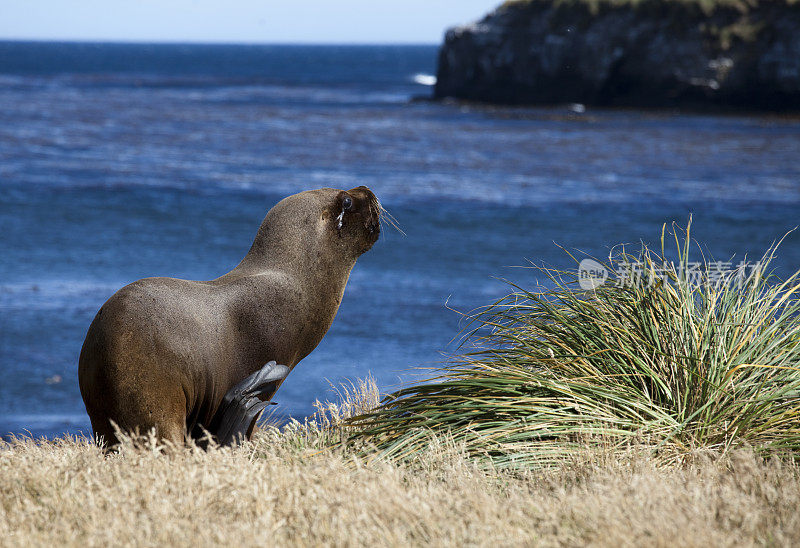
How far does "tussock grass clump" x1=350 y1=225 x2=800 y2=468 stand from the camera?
13.6 feet

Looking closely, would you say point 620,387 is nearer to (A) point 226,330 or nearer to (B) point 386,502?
(B) point 386,502

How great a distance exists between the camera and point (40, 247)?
1900 cm

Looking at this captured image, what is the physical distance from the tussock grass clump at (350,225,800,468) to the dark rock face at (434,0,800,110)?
52637 mm

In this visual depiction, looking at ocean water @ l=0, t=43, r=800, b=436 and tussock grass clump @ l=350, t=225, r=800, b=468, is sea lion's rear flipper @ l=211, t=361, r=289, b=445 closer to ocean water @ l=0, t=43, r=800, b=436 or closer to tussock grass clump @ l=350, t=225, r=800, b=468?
tussock grass clump @ l=350, t=225, r=800, b=468

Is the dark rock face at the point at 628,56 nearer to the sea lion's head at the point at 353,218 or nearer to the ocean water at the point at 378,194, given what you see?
the ocean water at the point at 378,194

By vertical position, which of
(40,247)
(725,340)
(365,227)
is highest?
(365,227)

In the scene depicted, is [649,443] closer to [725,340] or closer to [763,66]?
[725,340]

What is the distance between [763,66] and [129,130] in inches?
1420

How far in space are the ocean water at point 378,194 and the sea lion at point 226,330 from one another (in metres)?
0.68

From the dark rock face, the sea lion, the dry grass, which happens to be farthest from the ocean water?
Answer: the dark rock face

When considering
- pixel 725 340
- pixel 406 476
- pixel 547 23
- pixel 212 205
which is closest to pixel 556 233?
pixel 212 205

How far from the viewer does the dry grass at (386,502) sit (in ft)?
9.92

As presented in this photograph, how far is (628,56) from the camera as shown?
2325 inches

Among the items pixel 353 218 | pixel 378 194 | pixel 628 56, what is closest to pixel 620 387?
pixel 353 218
